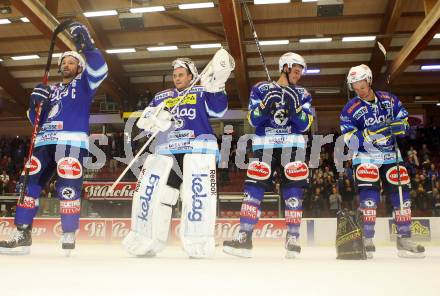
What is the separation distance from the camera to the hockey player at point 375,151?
154 inches

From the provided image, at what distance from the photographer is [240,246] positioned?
11.7 ft

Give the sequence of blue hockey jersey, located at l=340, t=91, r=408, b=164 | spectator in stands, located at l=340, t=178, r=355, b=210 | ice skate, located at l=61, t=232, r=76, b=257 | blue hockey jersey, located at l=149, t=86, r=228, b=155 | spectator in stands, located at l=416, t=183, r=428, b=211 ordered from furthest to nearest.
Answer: spectator in stands, located at l=416, t=183, r=428, b=211 < spectator in stands, located at l=340, t=178, r=355, b=210 < blue hockey jersey, located at l=340, t=91, r=408, b=164 < blue hockey jersey, located at l=149, t=86, r=228, b=155 < ice skate, located at l=61, t=232, r=76, b=257

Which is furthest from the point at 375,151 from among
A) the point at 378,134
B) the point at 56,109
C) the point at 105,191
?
the point at 105,191

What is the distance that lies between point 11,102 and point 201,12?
10818 mm

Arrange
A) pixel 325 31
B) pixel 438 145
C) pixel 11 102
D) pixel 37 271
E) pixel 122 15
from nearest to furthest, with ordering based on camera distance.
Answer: pixel 37 271
pixel 122 15
pixel 325 31
pixel 438 145
pixel 11 102

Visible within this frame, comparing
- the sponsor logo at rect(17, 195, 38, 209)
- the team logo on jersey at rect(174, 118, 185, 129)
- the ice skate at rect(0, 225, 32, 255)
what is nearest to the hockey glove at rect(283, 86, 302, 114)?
the team logo on jersey at rect(174, 118, 185, 129)

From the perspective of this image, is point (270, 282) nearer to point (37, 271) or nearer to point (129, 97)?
point (37, 271)

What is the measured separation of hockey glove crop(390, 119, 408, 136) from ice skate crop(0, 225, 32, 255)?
3.50 metres

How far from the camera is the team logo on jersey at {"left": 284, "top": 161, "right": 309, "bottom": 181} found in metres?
3.75

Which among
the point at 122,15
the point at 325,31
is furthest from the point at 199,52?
the point at 325,31

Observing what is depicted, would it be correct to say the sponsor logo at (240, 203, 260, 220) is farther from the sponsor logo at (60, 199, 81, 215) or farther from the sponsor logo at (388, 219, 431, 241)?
the sponsor logo at (388, 219, 431, 241)

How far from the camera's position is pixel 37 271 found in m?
2.37

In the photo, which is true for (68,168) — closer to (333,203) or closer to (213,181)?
(213,181)

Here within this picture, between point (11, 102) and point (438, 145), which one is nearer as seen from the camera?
point (438, 145)
